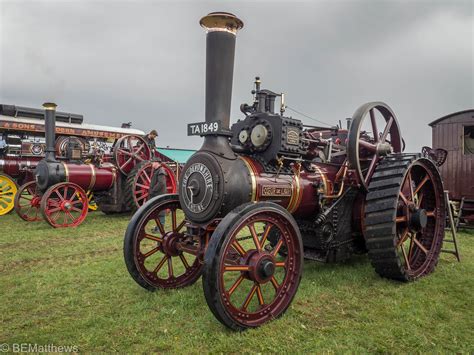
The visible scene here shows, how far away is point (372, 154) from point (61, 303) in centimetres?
358

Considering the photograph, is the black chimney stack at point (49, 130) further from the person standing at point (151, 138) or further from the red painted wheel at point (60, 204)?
the person standing at point (151, 138)

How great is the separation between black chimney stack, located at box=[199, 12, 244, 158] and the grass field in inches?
55.8

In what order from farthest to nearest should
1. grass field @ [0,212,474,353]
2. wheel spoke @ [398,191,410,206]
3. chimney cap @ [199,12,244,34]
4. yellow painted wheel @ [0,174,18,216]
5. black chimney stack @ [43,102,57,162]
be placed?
yellow painted wheel @ [0,174,18,216], black chimney stack @ [43,102,57,162], wheel spoke @ [398,191,410,206], chimney cap @ [199,12,244,34], grass field @ [0,212,474,353]

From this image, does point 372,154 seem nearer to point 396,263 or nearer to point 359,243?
point 359,243

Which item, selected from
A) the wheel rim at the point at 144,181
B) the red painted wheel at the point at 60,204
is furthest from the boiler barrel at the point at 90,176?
the wheel rim at the point at 144,181

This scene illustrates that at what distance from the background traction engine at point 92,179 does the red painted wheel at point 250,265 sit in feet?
18.7

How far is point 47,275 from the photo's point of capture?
13.7ft

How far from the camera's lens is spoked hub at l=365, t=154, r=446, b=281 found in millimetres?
3650

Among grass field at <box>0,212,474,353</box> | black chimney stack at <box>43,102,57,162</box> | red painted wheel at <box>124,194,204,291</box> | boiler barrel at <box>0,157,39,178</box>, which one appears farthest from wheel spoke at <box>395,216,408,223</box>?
boiler barrel at <box>0,157,39,178</box>

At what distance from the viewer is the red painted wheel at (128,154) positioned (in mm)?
9148

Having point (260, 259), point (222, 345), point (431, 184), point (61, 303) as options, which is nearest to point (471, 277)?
point (431, 184)

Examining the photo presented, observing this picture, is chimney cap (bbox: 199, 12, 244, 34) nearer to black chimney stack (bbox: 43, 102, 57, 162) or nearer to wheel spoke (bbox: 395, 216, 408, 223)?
wheel spoke (bbox: 395, 216, 408, 223)

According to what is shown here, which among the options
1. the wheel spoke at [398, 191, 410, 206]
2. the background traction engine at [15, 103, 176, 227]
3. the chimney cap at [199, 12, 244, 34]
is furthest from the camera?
the background traction engine at [15, 103, 176, 227]
